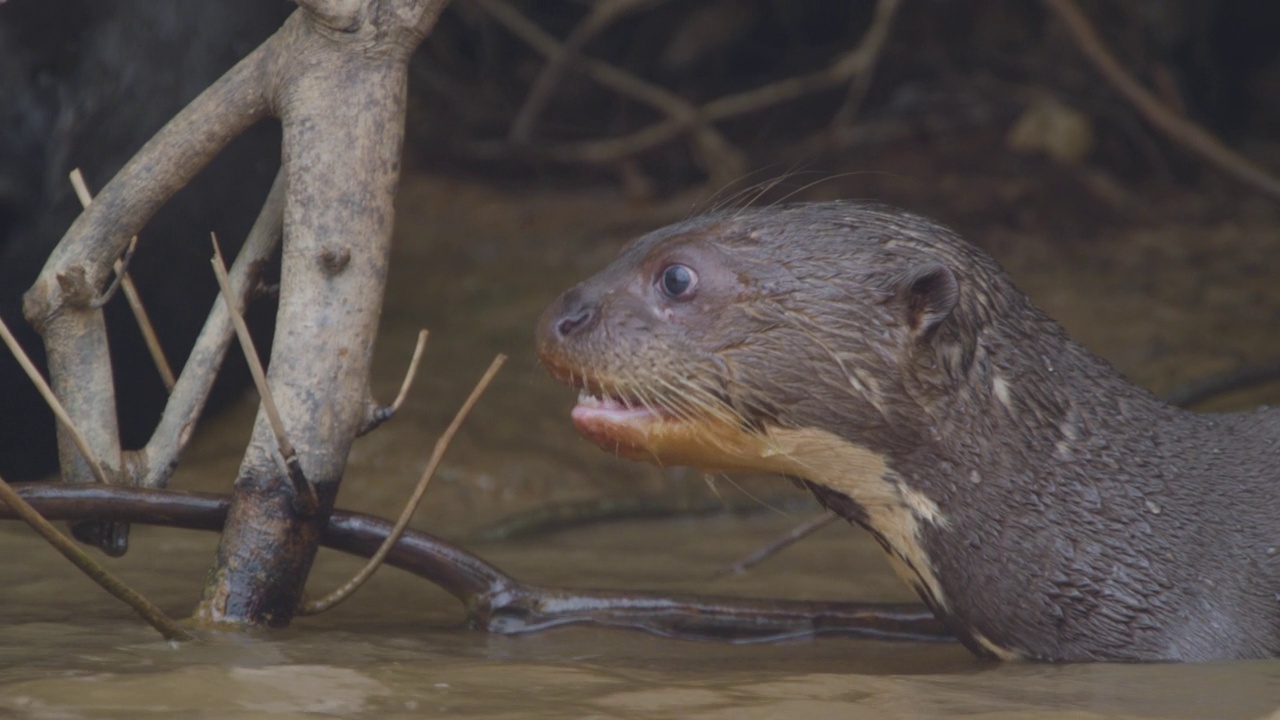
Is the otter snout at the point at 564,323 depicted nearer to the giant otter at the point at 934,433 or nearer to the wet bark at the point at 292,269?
the giant otter at the point at 934,433

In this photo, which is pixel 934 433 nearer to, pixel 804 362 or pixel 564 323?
pixel 804 362

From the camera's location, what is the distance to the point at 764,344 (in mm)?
2684

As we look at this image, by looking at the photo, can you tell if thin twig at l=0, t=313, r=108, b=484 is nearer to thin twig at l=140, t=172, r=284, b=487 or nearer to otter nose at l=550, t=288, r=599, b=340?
thin twig at l=140, t=172, r=284, b=487

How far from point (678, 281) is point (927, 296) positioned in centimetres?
45

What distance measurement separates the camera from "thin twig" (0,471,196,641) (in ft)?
7.16

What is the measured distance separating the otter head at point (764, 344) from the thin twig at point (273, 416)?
0.49 meters

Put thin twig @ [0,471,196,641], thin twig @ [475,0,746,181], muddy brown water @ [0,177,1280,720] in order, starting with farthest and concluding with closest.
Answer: thin twig @ [475,0,746,181] < thin twig @ [0,471,196,641] < muddy brown water @ [0,177,1280,720]

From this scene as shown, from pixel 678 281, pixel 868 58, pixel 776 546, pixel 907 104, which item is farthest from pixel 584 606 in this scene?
pixel 907 104

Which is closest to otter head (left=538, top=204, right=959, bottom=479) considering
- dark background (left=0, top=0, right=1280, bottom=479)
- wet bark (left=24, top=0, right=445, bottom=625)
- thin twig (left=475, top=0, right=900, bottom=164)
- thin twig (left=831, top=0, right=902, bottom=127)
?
wet bark (left=24, top=0, right=445, bottom=625)

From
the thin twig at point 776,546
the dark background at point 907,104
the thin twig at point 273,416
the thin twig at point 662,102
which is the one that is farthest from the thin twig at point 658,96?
the thin twig at point 273,416

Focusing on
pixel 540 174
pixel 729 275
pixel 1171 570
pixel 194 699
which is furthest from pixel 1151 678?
pixel 540 174

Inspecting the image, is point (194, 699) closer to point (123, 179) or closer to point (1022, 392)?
point (123, 179)

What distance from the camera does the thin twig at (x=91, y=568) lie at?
85.9 inches

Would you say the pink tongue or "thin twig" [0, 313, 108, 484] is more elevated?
the pink tongue
